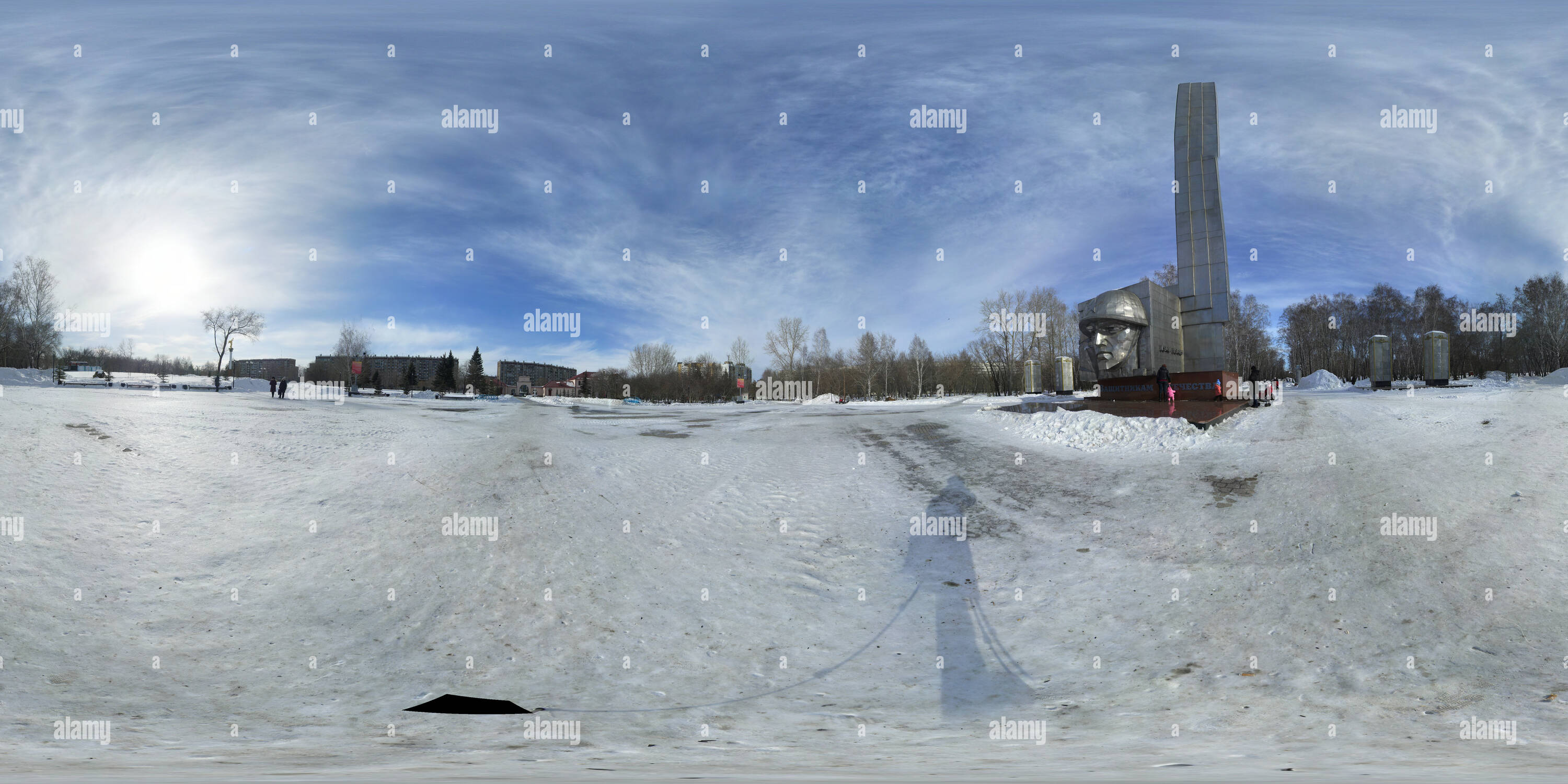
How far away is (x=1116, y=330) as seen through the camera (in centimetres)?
2195

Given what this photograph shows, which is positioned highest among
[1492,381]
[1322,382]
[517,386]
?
[517,386]

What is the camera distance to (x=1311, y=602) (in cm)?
719

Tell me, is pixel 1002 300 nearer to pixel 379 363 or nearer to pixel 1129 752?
pixel 1129 752

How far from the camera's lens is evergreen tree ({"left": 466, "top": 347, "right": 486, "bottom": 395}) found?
71812 millimetres

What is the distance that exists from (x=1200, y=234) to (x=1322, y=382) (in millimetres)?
30342

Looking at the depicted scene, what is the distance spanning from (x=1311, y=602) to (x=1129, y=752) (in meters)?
4.53

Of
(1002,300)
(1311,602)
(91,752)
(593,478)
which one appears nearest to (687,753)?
(91,752)

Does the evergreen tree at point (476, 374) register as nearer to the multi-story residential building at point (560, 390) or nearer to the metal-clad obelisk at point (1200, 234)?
the multi-story residential building at point (560, 390)
